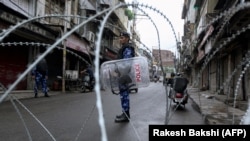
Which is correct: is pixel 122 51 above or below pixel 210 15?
below

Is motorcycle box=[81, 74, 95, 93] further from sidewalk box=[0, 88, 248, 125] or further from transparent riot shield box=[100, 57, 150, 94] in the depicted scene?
transparent riot shield box=[100, 57, 150, 94]

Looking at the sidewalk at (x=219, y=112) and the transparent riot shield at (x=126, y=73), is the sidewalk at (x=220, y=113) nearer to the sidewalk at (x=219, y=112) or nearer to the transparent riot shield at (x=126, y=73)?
the sidewalk at (x=219, y=112)

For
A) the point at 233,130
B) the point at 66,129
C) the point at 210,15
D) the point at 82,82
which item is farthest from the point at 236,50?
the point at 233,130

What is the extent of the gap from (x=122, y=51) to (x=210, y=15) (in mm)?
14709

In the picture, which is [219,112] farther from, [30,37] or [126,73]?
[30,37]

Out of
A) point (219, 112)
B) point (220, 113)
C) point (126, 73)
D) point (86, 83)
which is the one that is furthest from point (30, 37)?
point (126, 73)

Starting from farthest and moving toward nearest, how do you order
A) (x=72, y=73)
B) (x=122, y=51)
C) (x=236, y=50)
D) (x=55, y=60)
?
(x=55, y=60) < (x=72, y=73) < (x=236, y=50) < (x=122, y=51)

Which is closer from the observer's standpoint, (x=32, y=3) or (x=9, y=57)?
(x=9, y=57)

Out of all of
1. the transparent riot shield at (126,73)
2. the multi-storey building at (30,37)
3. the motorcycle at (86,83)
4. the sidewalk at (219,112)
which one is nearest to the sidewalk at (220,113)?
the sidewalk at (219,112)

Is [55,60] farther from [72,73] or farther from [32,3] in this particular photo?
[32,3]

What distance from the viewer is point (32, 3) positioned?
776 inches

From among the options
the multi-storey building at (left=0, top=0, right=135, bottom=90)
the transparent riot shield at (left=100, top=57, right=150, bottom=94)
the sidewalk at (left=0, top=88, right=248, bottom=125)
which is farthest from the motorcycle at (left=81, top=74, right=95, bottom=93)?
the transparent riot shield at (left=100, top=57, right=150, bottom=94)

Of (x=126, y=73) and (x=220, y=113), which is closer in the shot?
(x=126, y=73)

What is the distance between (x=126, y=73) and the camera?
5801 mm
